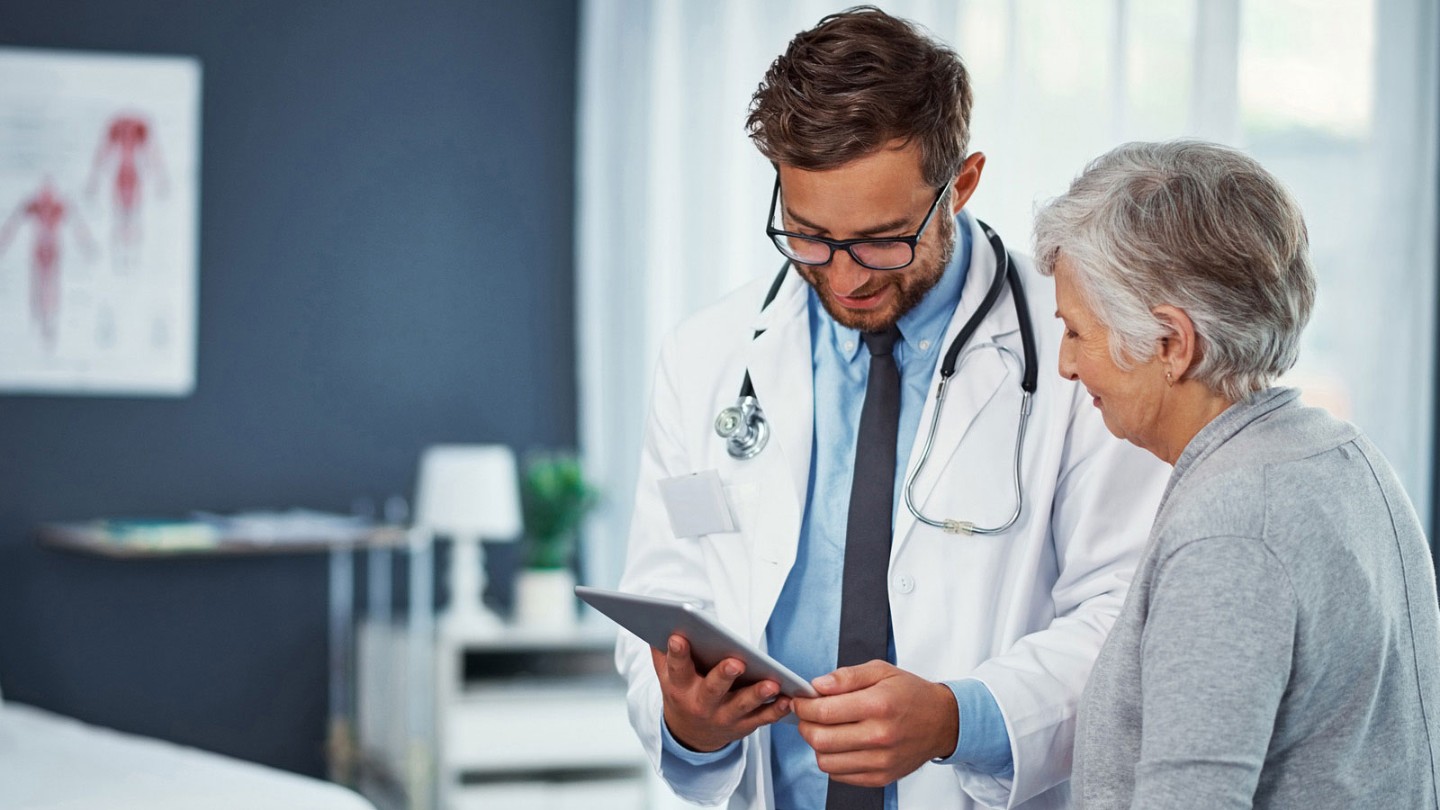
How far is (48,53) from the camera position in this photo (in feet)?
12.3

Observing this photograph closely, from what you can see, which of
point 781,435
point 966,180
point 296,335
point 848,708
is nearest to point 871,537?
point 781,435

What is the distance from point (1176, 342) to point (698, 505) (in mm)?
632

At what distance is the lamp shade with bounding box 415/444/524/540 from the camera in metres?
3.47

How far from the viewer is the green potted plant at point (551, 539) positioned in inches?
139

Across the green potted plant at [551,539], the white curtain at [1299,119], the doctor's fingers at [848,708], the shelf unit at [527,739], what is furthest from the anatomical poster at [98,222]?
the doctor's fingers at [848,708]

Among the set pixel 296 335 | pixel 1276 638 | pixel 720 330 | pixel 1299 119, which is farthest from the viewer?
pixel 296 335

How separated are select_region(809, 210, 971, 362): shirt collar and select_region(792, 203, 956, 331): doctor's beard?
0.07 ft

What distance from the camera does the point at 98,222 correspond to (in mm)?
3785

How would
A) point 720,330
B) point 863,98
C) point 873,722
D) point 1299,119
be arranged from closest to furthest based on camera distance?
point 873,722 → point 863,98 → point 720,330 → point 1299,119

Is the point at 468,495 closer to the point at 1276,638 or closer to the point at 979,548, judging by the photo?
the point at 979,548

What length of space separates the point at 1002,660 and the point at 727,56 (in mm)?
2245

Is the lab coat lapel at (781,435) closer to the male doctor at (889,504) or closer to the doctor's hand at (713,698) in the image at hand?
the male doctor at (889,504)

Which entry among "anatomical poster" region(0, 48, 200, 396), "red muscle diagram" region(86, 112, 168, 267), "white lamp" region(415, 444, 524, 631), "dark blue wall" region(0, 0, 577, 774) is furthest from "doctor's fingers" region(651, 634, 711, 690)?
"red muscle diagram" region(86, 112, 168, 267)

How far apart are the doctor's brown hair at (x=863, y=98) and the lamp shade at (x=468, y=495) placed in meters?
2.16
